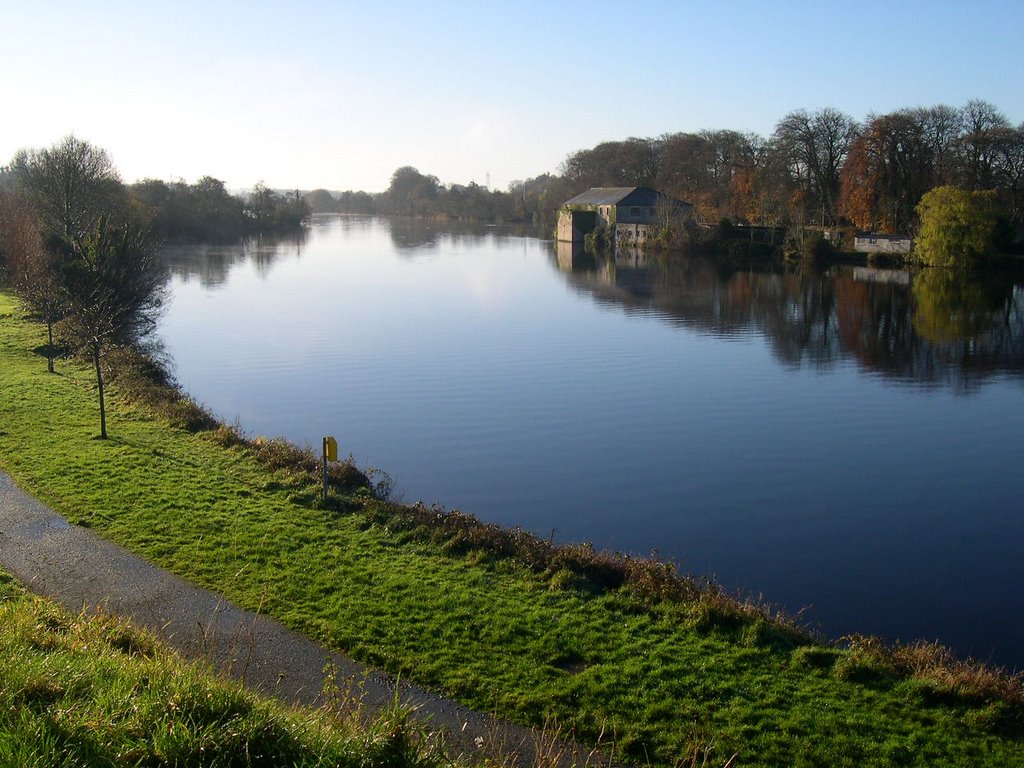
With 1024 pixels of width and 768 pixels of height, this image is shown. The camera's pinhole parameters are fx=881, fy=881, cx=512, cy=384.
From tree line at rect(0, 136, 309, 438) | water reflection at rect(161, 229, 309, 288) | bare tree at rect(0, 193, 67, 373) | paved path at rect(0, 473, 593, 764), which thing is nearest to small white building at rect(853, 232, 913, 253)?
water reflection at rect(161, 229, 309, 288)

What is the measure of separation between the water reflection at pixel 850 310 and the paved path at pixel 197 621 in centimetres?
2174

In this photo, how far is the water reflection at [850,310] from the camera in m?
29.0

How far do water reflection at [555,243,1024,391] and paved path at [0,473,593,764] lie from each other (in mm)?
21742

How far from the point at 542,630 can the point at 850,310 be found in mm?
34544

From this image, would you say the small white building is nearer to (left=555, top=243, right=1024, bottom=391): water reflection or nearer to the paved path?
(left=555, top=243, right=1024, bottom=391): water reflection

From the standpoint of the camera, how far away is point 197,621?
27.7 feet

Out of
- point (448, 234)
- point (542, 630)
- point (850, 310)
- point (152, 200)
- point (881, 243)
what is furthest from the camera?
point (448, 234)

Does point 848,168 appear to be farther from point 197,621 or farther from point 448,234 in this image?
point 197,621

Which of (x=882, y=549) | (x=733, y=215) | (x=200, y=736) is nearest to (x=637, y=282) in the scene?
(x=733, y=215)

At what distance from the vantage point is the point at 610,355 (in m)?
29.4

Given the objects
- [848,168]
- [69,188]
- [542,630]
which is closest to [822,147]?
[848,168]

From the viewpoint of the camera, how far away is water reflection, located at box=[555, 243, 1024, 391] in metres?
29.0

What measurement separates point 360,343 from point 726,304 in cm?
1951

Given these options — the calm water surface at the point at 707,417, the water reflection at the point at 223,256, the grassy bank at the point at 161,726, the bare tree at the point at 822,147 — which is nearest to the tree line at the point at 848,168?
the bare tree at the point at 822,147
